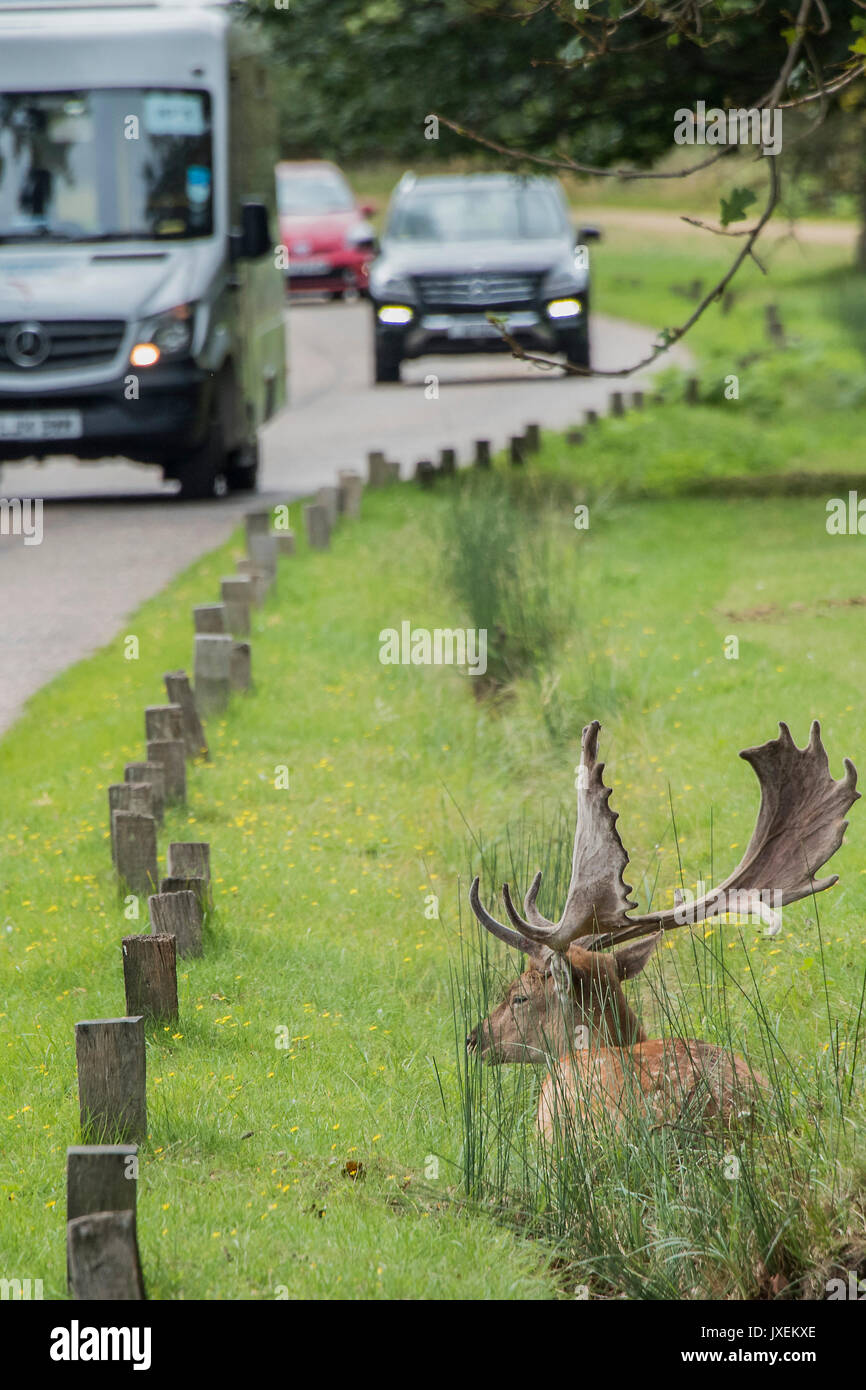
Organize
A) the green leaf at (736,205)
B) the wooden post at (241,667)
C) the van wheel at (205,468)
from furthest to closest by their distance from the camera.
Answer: the van wheel at (205,468) < the wooden post at (241,667) < the green leaf at (736,205)

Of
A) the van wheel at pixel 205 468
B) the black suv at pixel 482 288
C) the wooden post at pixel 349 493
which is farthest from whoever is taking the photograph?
the black suv at pixel 482 288

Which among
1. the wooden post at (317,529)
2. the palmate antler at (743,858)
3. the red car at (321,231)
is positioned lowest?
the palmate antler at (743,858)

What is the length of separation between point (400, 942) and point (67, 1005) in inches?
44.4

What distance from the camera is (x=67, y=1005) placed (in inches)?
227

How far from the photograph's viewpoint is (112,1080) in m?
4.54

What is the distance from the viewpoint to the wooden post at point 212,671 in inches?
360

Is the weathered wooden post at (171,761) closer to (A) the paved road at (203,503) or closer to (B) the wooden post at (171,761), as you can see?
(B) the wooden post at (171,761)

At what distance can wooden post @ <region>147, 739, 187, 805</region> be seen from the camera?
7.61 meters

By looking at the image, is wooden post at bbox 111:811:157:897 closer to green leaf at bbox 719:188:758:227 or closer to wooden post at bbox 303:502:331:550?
green leaf at bbox 719:188:758:227

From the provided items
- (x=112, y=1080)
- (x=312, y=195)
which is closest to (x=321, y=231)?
(x=312, y=195)

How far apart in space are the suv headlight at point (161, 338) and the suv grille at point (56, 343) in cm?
16

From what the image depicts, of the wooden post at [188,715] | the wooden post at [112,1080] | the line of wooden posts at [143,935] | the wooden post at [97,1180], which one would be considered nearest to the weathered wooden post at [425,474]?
the line of wooden posts at [143,935]
